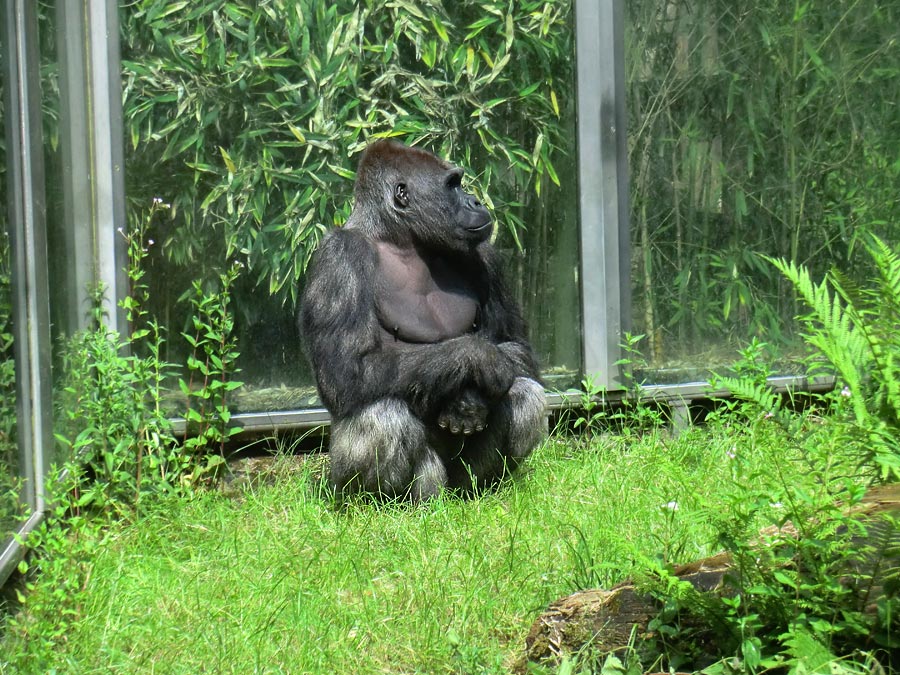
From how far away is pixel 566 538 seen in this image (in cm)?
341

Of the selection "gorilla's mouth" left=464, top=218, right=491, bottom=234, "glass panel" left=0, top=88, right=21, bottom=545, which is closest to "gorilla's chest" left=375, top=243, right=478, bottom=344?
"gorilla's mouth" left=464, top=218, right=491, bottom=234

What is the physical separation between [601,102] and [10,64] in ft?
9.42

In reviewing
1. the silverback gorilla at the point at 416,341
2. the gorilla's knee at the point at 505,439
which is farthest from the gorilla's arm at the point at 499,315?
the gorilla's knee at the point at 505,439

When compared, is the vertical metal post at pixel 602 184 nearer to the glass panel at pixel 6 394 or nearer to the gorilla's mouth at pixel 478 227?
the gorilla's mouth at pixel 478 227

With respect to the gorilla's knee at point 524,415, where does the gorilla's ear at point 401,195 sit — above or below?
above

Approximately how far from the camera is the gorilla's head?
440 centimetres

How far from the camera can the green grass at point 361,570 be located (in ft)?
9.22

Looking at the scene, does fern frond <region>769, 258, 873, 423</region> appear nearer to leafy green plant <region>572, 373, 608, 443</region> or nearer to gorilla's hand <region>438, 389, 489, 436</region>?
gorilla's hand <region>438, 389, 489, 436</region>

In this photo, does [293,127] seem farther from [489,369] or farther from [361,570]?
[361,570]

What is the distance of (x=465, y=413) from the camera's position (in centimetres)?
421

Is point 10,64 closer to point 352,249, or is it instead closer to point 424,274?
point 352,249

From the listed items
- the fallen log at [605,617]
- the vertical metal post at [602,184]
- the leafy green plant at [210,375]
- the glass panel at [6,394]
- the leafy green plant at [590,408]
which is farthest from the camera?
the vertical metal post at [602,184]

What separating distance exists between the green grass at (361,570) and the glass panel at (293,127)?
0.95 meters

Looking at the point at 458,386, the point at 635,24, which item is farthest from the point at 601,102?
the point at 458,386
